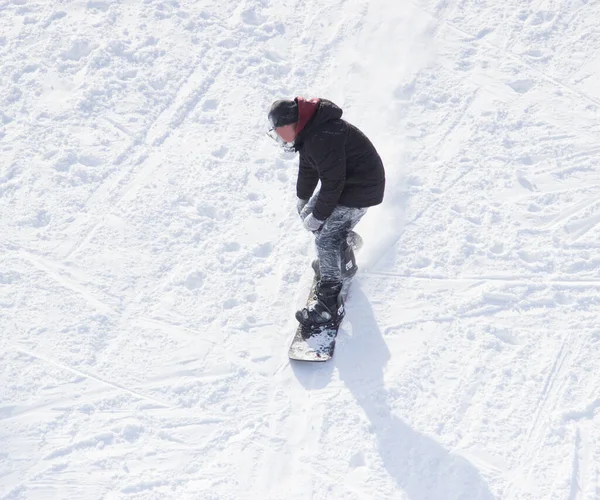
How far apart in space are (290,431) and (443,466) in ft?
3.94

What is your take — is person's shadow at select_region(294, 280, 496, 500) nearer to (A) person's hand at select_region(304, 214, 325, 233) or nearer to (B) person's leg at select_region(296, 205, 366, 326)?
(B) person's leg at select_region(296, 205, 366, 326)

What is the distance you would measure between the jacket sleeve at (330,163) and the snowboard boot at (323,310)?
880mm

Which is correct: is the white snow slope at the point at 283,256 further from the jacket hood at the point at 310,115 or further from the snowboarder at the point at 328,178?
the jacket hood at the point at 310,115

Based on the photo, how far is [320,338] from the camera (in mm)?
6527

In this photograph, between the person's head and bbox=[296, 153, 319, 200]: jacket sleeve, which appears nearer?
the person's head

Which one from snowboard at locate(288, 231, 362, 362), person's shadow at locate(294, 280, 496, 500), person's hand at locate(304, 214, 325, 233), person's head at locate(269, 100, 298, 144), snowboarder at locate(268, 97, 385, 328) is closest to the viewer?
person's head at locate(269, 100, 298, 144)

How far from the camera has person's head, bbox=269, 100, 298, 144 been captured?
543 centimetres

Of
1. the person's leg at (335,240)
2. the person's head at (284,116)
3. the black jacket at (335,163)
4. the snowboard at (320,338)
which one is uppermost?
the person's head at (284,116)

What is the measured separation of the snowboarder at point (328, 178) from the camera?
554 cm

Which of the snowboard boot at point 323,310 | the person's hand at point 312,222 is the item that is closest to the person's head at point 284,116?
Answer: the person's hand at point 312,222

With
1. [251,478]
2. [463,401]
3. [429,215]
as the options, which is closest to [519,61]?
[429,215]

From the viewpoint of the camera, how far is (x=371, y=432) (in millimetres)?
6020

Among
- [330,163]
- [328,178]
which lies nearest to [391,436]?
[328,178]

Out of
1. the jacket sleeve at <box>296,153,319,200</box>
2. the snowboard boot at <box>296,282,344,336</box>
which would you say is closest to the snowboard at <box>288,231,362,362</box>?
the snowboard boot at <box>296,282,344,336</box>
